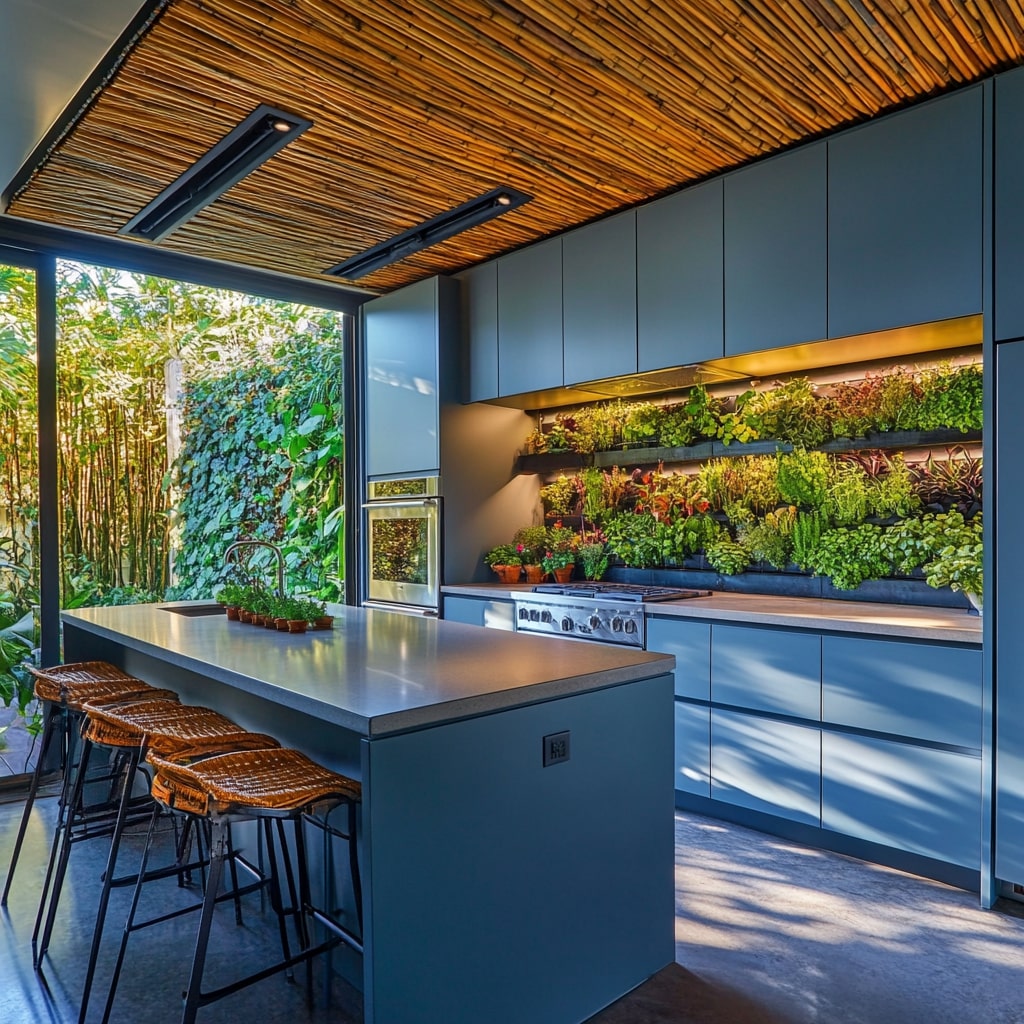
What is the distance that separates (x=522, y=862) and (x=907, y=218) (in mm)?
2567

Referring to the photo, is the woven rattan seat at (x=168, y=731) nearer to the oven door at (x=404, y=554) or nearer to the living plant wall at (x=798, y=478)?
the oven door at (x=404, y=554)

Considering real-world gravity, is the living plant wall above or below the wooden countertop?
above

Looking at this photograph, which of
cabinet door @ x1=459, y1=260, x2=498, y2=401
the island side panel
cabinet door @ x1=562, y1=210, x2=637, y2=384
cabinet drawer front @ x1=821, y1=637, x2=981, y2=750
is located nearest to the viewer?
the island side panel

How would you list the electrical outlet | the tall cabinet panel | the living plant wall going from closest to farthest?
1. the electrical outlet
2. the tall cabinet panel
3. the living plant wall

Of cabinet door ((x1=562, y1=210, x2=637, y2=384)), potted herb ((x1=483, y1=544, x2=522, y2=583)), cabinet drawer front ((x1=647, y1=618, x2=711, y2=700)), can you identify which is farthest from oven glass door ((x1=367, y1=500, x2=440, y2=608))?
cabinet drawer front ((x1=647, y1=618, x2=711, y2=700))

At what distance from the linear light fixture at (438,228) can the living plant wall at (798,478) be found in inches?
54.2

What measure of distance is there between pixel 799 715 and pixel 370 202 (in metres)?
2.94

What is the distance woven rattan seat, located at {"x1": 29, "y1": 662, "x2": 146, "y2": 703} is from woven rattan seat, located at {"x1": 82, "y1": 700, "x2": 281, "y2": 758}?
239mm

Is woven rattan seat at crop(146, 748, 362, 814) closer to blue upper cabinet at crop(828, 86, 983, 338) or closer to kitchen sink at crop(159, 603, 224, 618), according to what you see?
kitchen sink at crop(159, 603, 224, 618)

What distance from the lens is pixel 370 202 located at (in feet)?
12.5

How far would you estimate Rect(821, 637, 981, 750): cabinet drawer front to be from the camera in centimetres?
266

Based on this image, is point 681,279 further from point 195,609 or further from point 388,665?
point 195,609

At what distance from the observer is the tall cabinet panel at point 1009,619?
254cm

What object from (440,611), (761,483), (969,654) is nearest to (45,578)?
(440,611)
